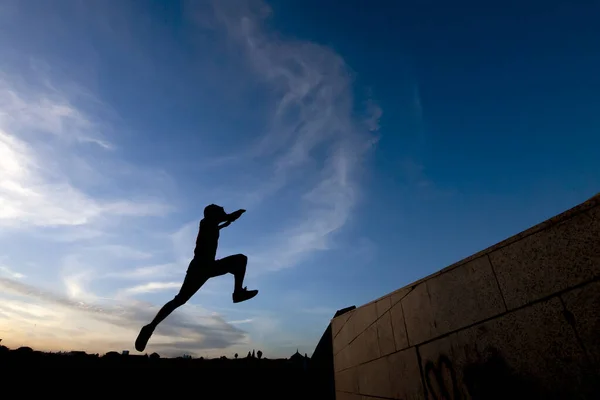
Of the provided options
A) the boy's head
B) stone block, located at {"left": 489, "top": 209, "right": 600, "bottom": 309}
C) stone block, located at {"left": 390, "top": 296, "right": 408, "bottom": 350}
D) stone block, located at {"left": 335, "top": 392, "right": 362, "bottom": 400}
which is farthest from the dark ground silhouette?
stone block, located at {"left": 489, "top": 209, "right": 600, "bottom": 309}

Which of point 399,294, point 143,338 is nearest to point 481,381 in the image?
point 399,294

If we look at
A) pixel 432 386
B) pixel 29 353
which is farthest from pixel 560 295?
pixel 29 353

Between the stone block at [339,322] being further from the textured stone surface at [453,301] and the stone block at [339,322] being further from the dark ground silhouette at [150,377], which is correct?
the dark ground silhouette at [150,377]

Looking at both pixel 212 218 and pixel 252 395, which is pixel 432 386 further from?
pixel 252 395

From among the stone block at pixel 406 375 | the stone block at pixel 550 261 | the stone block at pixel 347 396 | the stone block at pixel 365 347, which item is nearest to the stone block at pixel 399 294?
the stone block at pixel 406 375

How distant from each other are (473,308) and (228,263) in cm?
379

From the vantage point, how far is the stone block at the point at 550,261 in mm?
2223

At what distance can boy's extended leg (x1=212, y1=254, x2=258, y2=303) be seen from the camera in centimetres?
518

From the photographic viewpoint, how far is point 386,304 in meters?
4.51

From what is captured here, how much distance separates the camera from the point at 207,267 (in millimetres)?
5016

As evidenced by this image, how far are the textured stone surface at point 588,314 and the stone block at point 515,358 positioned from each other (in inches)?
2.5

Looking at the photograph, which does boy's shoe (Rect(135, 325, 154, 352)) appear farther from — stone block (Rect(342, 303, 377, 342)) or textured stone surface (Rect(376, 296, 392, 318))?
textured stone surface (Rect(376, 296, 392, 318))

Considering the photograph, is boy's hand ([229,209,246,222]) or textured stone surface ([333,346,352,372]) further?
textured stone surface ([333,346,352,372])

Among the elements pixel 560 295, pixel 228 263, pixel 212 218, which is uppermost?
pixel 212 218
